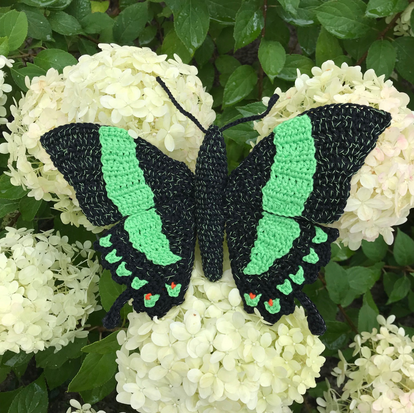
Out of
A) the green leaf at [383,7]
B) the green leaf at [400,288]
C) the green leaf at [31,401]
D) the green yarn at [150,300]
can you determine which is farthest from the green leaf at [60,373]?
the green leaf at [383,7]

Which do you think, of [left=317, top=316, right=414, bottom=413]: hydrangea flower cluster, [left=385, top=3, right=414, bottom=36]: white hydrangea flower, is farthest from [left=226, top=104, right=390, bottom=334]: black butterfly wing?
[left=385, top=3, right=414, bottom=36]: white hydrangea flower

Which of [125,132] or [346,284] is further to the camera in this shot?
[346,284]

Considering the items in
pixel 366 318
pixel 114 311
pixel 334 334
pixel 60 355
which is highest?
pixel 114 311

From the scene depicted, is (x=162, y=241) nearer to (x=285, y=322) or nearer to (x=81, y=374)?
(x=285, y=322)

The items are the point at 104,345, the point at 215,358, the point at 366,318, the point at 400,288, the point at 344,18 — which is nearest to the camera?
the point at 215,358

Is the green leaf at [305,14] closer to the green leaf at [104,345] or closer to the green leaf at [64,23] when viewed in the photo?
the green leaf at [64,23]

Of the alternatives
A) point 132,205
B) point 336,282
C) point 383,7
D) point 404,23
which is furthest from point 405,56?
point 132,205

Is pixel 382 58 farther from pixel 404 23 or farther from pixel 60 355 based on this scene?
pixel 60 355

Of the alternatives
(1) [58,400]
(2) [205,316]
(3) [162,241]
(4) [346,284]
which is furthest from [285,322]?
(1) [58,400]
